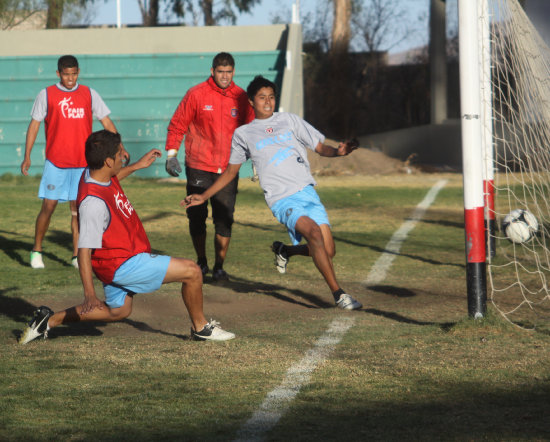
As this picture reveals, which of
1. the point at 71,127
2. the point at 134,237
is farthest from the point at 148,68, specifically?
the point at 134,237

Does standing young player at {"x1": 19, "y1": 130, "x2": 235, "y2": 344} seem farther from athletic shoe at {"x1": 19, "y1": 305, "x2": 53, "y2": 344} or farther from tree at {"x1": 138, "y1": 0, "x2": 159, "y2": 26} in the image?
tree at {"x1": 138, "y1": 0, "x2": 159, "y2": 26}

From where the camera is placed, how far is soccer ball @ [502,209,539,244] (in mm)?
9250

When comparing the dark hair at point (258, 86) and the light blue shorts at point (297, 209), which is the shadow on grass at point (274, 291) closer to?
the light blue shorts at point (297, 209)

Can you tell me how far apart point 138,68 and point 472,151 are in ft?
52.4

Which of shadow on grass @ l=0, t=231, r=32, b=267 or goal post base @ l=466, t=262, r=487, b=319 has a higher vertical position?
goal post base @ l=466, t=262, r=487, b=319

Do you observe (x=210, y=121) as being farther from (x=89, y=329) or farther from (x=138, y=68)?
(x=138, y=68)

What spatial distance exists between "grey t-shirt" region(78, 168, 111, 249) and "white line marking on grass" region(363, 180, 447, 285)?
3.27m

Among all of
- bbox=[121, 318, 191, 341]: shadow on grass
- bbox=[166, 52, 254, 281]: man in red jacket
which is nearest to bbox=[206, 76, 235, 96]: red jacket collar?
bbox=[166, 52, 254, 281]: man in red jacket

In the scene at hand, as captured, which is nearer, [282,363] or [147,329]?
[282,363]

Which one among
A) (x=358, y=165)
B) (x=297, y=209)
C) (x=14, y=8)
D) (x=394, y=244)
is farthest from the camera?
(x=14, y=8)

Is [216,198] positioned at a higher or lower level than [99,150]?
lower

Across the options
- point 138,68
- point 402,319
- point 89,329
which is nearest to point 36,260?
point 89,329

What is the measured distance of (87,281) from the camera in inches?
198

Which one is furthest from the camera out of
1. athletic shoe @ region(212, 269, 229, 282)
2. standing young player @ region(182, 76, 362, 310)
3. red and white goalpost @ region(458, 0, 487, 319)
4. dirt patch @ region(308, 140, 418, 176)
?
dirt patch @ region(308, 140, 418, 176)
